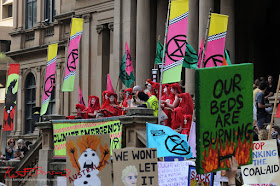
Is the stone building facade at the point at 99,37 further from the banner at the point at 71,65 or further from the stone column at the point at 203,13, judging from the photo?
the banner at the point at 71,65

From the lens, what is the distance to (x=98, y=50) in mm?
35344

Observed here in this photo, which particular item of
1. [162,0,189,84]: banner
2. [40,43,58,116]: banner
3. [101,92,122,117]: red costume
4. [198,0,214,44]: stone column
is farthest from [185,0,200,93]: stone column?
[162,0,189,84]: banner

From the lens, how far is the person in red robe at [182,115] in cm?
1750

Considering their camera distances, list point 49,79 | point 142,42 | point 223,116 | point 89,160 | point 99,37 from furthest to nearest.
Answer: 1. point 99,37
2. point 142,42
3. point 49,79
4. point 89,160
5. point 223,116

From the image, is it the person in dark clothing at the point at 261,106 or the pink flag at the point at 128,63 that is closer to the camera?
the person in dark clothing at the point at 261,106

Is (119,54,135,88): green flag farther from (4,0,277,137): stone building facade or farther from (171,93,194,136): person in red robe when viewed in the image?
(171,93,194,136): person in red robe

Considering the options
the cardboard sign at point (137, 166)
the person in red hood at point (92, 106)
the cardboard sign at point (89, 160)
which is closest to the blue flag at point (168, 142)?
the cardboard sign at point (89, 160)

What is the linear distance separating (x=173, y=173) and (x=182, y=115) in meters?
5.90

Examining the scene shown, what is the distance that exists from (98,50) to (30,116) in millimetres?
8539

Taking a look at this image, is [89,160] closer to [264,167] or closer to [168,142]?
[168,142]

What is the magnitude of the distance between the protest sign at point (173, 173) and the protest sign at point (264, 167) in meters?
0.92

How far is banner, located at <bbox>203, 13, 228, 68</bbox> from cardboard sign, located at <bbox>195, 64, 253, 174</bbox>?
853cm

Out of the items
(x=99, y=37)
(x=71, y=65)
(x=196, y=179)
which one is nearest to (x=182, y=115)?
(x=71, y=65)

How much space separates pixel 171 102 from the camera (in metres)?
18.6
